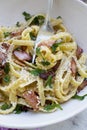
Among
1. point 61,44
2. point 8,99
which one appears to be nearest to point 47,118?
point 8,99

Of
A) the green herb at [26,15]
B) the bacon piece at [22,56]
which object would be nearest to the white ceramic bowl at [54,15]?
the green herb at [26,15]

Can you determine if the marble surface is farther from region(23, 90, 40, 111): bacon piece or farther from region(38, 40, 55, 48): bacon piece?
region(38, 40, 55, 48): bacon piece

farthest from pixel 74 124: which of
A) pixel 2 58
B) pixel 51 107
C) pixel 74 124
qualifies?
pixel 2 58

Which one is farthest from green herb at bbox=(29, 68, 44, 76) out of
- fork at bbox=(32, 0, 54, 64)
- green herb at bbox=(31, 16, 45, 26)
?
green herb at bbox=(31, 16, 45, 26)

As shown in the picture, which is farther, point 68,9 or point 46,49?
point 68,9

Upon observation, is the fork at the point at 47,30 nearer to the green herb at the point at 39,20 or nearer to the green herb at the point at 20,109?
the green herb at the point at 39,20

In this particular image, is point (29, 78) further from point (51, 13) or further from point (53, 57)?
point (51, 13)

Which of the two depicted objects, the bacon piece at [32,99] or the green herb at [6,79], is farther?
the green herb at [6,79]
